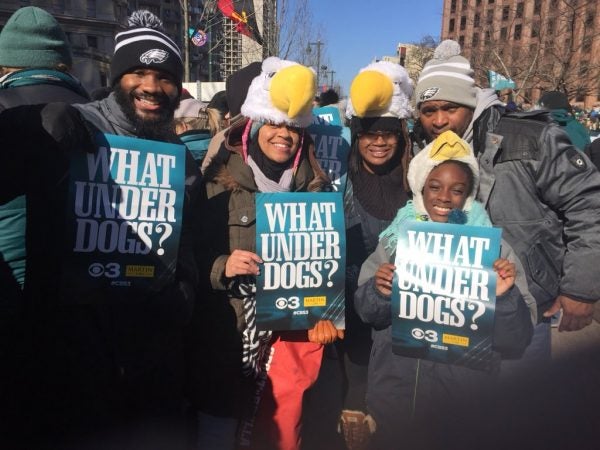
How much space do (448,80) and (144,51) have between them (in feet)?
5.52

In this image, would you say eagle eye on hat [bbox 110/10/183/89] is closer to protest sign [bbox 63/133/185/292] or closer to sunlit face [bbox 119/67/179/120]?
sunlit face [bbox 119/67/179/120]

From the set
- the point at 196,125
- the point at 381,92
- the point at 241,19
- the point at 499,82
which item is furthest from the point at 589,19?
the point at 381,92

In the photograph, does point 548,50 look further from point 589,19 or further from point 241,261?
point 241,261

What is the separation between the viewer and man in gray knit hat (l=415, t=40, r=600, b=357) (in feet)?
7.14

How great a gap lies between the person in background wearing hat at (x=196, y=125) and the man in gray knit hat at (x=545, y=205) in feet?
7.25

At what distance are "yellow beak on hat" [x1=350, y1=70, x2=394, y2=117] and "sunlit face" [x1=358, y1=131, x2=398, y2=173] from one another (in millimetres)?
149

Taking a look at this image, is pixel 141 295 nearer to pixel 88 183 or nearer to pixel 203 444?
pixel 88 183

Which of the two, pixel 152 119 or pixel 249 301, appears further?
pixel 249 301

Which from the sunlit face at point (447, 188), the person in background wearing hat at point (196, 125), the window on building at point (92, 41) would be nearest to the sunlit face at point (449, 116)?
the sunlit face at point (447, 188)

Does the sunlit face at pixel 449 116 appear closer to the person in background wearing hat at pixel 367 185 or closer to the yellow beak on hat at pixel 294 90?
the person in background wearing hat at pixel 367 185

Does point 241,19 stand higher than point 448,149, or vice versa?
point 241,19

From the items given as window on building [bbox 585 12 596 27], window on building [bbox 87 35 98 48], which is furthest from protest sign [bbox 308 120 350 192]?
window on building [bbox 87 35 98 48]

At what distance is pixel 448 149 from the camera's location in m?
2.19

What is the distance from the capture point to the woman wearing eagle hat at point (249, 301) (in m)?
2.19
